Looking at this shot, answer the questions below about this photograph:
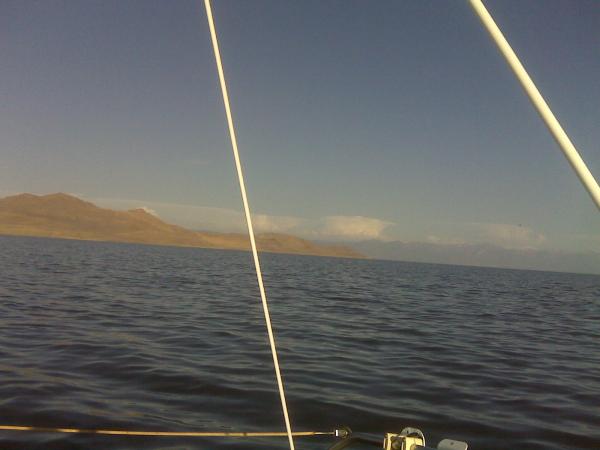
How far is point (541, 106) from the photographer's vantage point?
1.84 meters

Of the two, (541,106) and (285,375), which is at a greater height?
(541,106)

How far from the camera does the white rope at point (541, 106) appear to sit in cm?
181

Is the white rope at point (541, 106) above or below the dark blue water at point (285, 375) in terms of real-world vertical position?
above

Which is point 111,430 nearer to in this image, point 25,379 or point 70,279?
point 25,379

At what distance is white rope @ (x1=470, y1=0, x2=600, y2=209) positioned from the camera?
181 cm

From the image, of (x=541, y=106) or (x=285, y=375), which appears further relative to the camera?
(x=285, y=375)

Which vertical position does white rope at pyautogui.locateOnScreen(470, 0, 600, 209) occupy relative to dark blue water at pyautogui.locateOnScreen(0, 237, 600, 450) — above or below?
above

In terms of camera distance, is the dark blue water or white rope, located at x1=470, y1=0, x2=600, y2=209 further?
the dark blue water

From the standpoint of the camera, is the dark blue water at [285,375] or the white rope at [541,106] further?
the dark blue water at [285,375]

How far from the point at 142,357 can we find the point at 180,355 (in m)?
0.76

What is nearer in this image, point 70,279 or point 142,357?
point 142,357

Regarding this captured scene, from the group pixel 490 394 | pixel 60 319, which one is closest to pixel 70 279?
pixel 60 319

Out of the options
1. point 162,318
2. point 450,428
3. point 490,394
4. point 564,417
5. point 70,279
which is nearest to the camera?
point 450,428

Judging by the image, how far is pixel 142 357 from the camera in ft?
35.3
